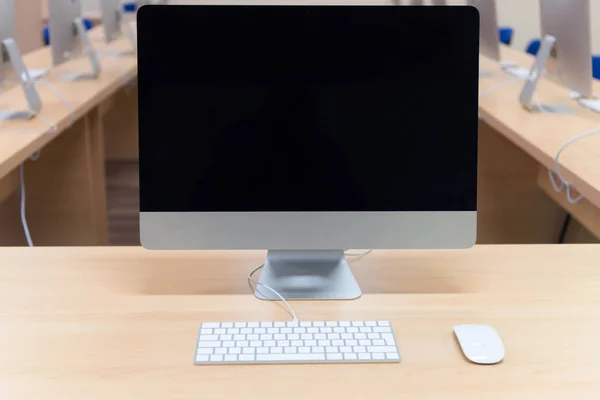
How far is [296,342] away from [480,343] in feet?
0.85

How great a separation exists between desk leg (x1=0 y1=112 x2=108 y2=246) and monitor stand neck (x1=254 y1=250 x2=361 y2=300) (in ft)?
5.98

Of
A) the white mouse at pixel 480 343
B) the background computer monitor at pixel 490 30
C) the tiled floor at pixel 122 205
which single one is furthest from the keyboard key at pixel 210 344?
the background computer monitor at pixel 490 30

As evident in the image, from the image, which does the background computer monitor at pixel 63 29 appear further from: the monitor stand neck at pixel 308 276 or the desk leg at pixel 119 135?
the monitor stand neck at pixel 308 276

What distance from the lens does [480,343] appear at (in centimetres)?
97

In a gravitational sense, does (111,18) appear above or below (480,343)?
above

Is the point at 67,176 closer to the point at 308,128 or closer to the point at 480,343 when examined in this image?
the point at 308,128

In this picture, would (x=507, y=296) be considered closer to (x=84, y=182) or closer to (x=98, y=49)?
(x=84, y=182)

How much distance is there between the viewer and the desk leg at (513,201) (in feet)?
9.07

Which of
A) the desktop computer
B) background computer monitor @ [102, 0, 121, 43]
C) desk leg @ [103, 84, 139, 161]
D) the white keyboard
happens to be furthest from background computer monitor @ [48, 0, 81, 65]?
the white keyboard

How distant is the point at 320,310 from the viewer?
1087mm

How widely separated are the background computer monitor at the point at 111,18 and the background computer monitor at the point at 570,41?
2206mm

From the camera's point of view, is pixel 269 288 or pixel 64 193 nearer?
pixel 269 288

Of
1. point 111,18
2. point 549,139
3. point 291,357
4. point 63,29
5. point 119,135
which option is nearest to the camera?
point 291,357

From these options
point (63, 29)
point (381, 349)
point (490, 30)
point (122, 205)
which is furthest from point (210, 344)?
point (122, 205)
